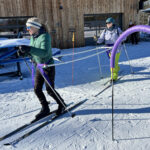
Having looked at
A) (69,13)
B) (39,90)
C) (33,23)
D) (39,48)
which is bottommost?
(39,90)

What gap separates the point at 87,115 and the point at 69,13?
1146 centimetres

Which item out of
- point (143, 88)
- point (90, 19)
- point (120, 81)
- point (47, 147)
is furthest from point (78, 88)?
point (90, 19)

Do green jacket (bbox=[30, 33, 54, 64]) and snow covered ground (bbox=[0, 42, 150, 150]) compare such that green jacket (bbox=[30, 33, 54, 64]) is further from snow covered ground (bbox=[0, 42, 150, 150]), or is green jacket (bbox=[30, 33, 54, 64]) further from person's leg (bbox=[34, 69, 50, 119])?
snow covered ground (bbox=[0, 42, 150, 150])

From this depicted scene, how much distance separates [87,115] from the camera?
3729 millimetres

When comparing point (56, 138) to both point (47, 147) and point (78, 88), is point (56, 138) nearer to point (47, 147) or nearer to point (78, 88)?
point (47, 147)

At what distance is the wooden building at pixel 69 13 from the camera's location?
41.3 feet

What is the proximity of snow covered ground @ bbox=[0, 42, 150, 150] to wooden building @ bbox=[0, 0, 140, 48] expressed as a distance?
783 centimetres

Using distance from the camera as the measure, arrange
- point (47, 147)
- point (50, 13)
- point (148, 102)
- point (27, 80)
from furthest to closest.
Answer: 1. point (50, 13)
2. point (27, 80)
3. point (148, 102)
4. point (47, 147)

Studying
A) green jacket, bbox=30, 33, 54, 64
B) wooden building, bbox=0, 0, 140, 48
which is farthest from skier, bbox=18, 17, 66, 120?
wooden building, bbox=0, 0, 140, 48

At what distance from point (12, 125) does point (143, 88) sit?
3588 millimetres

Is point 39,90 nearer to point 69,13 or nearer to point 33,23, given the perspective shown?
point 33,23

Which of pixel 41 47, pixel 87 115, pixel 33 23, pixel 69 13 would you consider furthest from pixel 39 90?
pixel 69 13

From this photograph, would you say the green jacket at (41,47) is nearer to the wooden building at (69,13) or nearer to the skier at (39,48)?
the skier at (39,48)

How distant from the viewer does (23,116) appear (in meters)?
3.85
